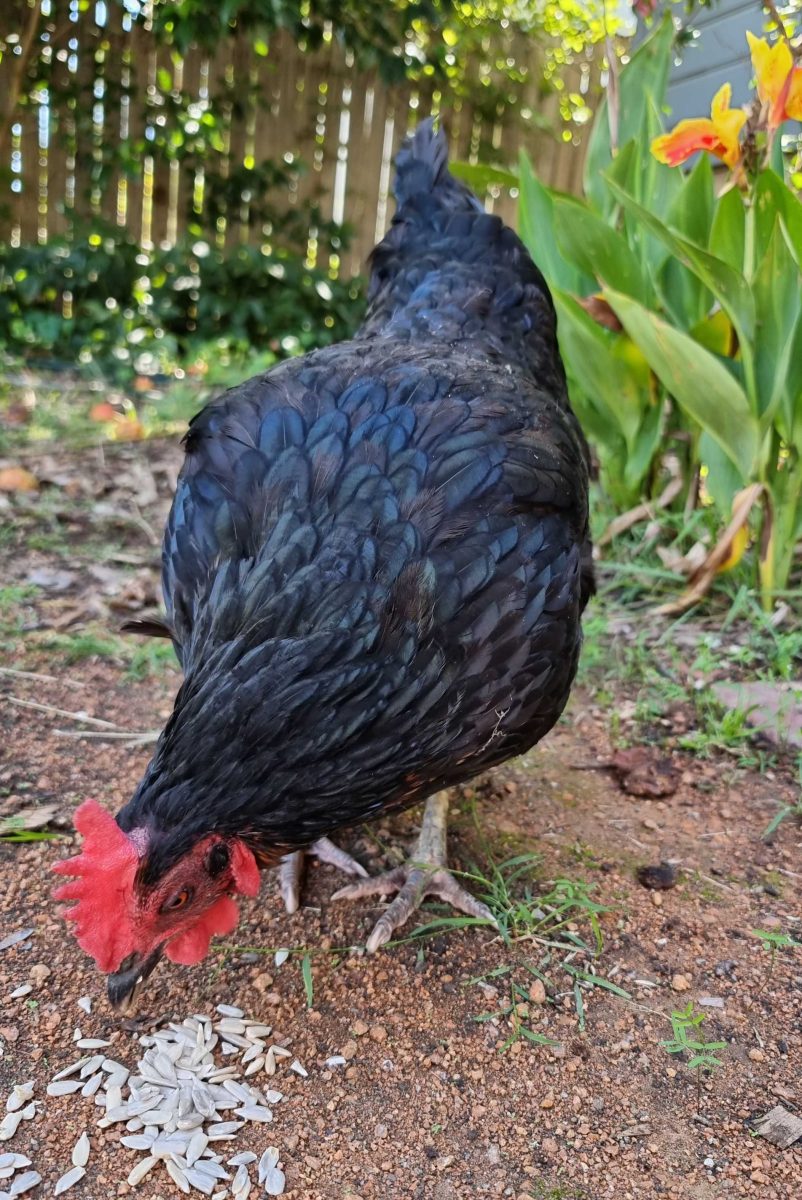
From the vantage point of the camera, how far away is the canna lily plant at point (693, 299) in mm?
2414

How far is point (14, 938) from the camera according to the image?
169cm

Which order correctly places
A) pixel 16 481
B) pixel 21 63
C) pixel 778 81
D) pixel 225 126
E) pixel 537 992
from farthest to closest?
1. pixel 225 126
2. pixel 21 63
3. pixel 16 481
4. pixel 778 81
5. pixel 537 992

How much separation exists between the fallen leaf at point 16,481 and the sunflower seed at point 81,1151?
3016mm

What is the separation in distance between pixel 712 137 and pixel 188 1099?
2542 mm

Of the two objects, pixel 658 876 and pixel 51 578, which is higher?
pixel 51 578

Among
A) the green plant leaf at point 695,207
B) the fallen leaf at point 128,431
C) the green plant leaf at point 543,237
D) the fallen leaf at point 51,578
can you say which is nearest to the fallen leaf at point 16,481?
the fallen leaf at point 51,578

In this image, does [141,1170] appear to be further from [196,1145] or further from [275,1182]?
[275,1182]

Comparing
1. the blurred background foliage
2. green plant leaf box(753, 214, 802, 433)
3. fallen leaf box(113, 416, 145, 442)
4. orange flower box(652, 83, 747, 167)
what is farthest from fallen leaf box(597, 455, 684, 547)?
fallen leaf box(113, 416, 145, 442)

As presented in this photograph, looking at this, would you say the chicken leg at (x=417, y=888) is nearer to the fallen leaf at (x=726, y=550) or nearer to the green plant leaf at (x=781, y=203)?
the fallen leaf at (x=726, y=550)

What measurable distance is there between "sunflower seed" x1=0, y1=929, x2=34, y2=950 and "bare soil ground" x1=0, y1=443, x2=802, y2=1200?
0.8 inches

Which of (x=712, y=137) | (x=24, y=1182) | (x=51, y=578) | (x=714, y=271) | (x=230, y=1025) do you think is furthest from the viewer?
(x=51, y=578)

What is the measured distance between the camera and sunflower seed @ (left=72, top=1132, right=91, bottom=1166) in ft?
4.36

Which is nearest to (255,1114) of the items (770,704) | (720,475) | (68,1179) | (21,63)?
(68,1179)

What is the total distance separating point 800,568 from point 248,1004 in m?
2.41
